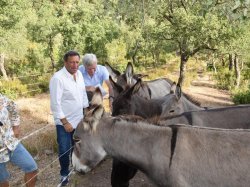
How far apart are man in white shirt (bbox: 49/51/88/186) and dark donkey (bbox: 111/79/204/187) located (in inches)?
19.6

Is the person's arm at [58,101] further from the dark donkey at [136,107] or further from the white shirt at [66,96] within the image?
the dark donkey at [136,107]

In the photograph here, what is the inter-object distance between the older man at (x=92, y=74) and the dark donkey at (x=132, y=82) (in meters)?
0.25

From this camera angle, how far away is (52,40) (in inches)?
800

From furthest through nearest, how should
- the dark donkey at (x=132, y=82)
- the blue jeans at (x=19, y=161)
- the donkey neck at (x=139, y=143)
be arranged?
the dark donkey at (x=132, y=82) → the blue jeans at (x=19, y=161) → the donkey neck at (x=139, y=143)

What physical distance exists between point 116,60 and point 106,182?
1912 cm

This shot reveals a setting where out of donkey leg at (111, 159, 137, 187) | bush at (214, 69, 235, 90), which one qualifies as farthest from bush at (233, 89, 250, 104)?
donkey leg at (111, 159, 137, 187)

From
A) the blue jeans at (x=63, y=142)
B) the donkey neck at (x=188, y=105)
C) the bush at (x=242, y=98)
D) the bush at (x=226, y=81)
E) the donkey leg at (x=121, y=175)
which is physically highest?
the donkey neck at (x=188, y=105)

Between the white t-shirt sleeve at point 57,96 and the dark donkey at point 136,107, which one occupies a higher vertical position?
the white t-shirt sleeve at point 57,96

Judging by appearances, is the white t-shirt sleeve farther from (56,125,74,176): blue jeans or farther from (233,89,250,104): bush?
(233,89,250,104): bush

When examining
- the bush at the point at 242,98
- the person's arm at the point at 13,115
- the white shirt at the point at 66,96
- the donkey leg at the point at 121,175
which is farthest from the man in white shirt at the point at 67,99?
the bush at the point at 242,98

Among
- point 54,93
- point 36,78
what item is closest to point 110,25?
point 36,78

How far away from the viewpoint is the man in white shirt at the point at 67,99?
13.6 feet

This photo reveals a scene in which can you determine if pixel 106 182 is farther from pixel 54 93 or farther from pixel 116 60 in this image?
pixel 116 60

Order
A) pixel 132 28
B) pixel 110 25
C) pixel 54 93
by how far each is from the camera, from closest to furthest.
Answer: pixel 54 93 → pixel 110 25 → pixel 132 28
